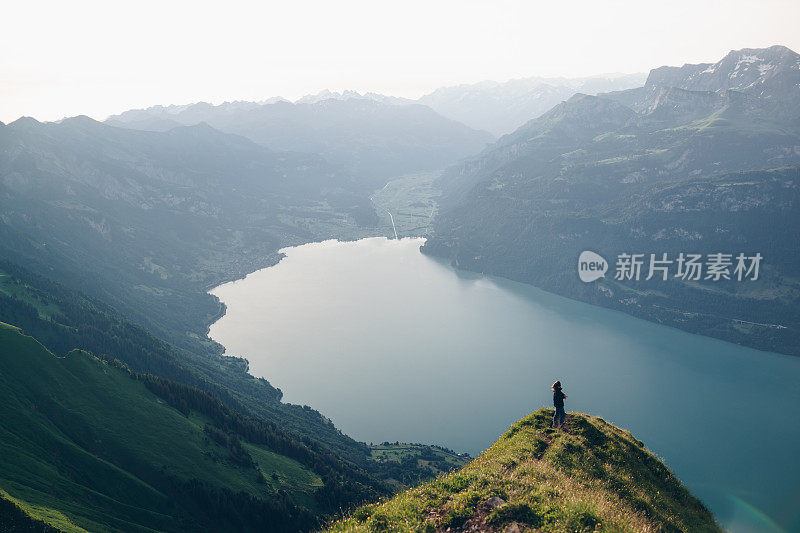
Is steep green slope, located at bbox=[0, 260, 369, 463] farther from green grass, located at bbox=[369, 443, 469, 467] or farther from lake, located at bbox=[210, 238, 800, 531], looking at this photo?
lake, located at bbox=[210, 238, 800, 531]

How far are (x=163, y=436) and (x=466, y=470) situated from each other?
78.3m

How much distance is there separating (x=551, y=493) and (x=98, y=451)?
7878 centimetres

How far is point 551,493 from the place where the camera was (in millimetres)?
21406

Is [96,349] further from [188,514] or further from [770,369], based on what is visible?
[770,369]

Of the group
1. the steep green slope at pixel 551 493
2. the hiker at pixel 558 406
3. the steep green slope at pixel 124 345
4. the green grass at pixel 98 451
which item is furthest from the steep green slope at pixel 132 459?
the hiker at pixel 558 406

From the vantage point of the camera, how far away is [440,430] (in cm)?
14112

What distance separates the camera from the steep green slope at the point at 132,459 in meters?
60.1

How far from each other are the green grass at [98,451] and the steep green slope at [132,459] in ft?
0.59

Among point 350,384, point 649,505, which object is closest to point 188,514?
point 649,505

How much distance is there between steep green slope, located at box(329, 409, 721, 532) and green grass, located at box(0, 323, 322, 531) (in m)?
45.3

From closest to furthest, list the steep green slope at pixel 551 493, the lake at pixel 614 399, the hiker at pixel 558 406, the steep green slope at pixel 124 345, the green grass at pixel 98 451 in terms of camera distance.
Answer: the steep green slope at pixel 551 493, the hiker at pixel 558 406, the green grass at pixel 98 451, the lake at pixel 614 399, the steep green slope at pixel 124 345

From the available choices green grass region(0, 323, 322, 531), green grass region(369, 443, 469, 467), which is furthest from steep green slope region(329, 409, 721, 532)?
green grass region(369, 443, 469, 467)

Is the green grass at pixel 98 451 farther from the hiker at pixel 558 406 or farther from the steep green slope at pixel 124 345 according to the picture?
the hiker at pixel 558 406

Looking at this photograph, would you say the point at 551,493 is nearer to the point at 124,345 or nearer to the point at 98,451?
the point at 98,451
